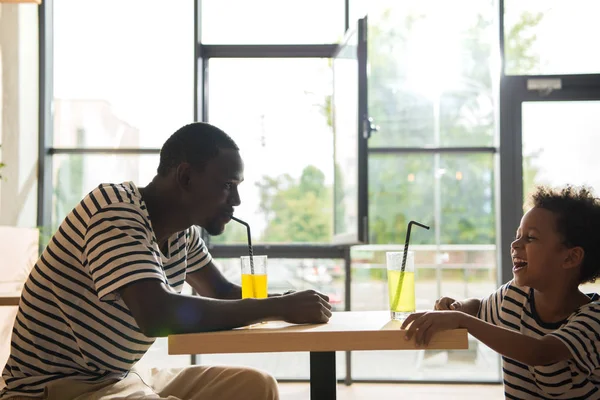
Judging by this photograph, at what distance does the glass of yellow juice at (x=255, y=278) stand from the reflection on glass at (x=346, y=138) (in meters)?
2.00

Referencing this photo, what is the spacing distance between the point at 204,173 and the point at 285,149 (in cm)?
272

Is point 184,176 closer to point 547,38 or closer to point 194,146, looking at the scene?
point 194,146

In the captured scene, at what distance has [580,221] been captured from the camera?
1.84 metres

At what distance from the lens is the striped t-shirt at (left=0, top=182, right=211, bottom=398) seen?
5.23ft

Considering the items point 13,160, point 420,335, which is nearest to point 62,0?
point 13,160

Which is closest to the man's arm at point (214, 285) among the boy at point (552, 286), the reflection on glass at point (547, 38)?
the boy at point (552, 286)

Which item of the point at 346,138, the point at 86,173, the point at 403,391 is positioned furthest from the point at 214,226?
the point at 86,173

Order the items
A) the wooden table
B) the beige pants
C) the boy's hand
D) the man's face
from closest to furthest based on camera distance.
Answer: the wooden table
the beige pants
the man's face
the boy's hand

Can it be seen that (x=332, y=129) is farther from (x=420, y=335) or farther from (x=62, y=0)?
(x=420, y=335)

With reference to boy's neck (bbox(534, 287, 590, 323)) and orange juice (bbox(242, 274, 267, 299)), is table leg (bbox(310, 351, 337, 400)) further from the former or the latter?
boy's neck (bbox(534, 287, 590, 323))

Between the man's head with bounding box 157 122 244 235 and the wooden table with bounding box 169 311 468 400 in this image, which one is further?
the man's head with bounding box 157 122 244 235

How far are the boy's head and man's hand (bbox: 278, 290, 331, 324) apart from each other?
0.52 meters

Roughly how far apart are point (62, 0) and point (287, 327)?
3631mm

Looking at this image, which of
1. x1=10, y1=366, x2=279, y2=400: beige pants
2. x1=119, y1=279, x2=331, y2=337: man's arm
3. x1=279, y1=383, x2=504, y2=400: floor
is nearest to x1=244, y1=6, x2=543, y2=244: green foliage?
x1=279, y1=383, x2=504, y2=400: floor
